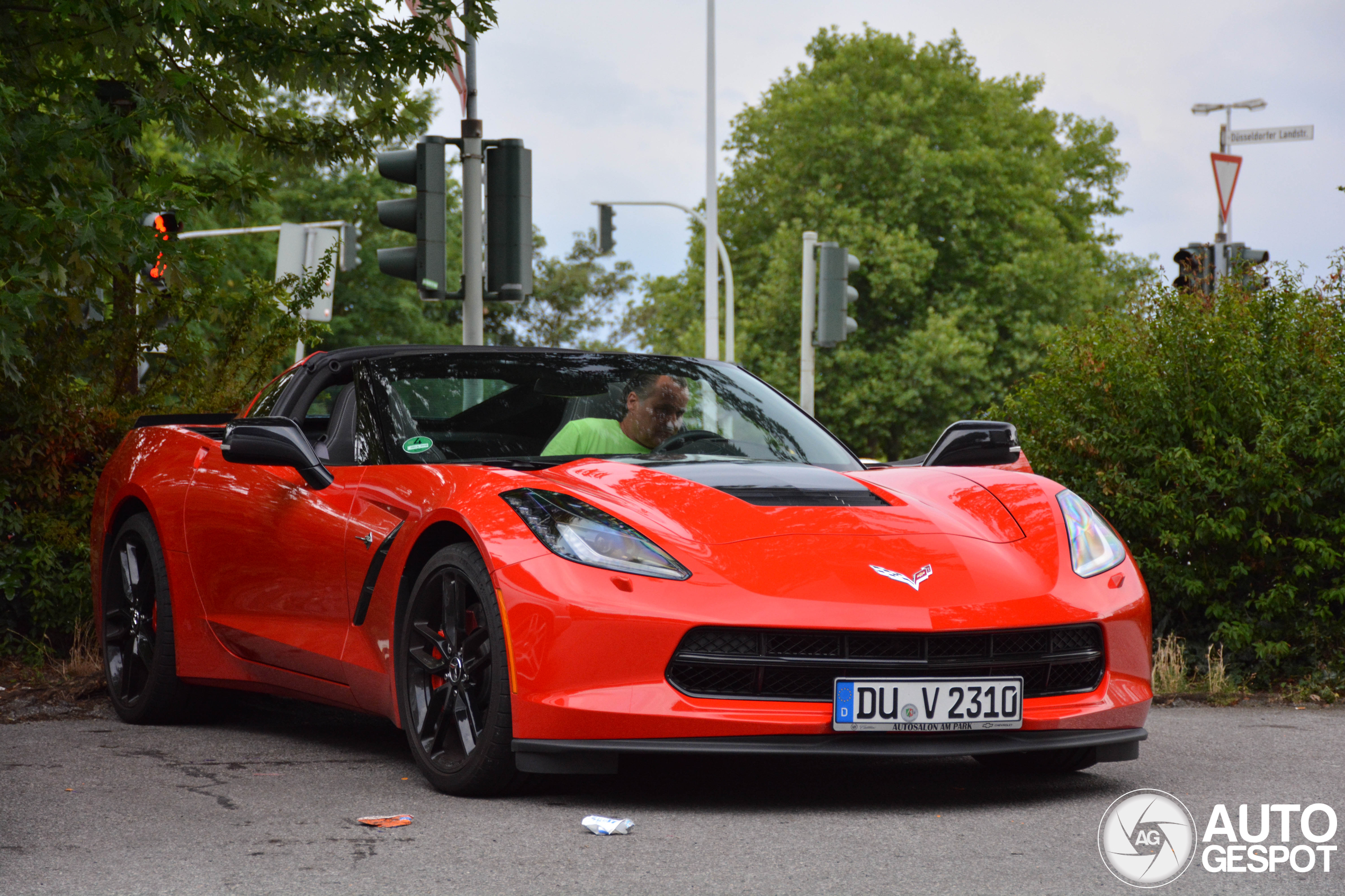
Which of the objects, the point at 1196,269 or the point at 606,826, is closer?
the point at 606,826

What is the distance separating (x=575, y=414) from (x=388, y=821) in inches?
73.1

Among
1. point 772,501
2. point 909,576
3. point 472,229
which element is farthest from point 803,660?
point 472,229

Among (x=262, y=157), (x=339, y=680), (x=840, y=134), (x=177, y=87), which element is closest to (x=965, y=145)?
(x=840, y=134)

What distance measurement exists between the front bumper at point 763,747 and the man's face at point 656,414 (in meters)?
1.57

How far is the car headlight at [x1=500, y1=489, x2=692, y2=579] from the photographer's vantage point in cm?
436

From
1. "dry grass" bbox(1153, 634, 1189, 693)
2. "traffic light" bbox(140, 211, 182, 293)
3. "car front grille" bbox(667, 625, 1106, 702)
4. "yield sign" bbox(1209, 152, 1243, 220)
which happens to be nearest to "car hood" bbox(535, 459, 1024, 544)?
"car front grille" bbox(667, 625, 1106, 702)

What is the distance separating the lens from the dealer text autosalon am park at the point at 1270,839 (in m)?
3.84

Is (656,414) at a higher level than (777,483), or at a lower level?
higher

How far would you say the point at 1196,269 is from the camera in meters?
12.0

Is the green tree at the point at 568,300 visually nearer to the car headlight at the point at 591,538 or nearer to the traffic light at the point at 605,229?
the traffic light at the point at 605,229

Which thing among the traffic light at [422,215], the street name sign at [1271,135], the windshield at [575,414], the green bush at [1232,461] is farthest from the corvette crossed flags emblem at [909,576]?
the street name sign at [1271,135]

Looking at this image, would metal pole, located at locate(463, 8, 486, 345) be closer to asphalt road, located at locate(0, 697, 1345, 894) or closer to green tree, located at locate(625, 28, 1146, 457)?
asphalt road, located at locate(0, 697, 1345, 894)

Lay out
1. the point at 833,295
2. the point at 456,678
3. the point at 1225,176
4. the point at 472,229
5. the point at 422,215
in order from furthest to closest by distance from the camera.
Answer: the point at 833,295 < the point at 1225,176 < the point at 472,229 < the point at 422,215 < the point at 456,678

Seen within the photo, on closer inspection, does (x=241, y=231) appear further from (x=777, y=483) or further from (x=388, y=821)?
(x=388, y=821)
